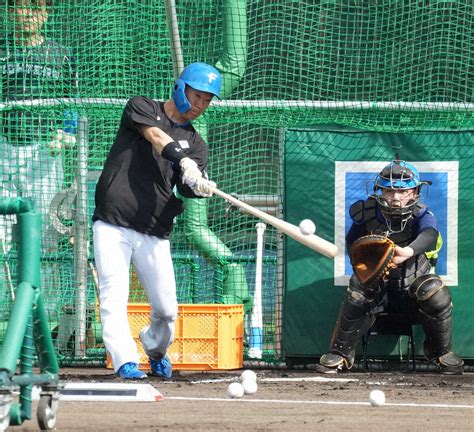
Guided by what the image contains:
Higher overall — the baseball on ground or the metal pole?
the metal pole

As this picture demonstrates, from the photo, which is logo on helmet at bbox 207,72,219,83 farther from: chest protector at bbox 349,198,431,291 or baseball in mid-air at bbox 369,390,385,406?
baseball in mid-air at bbox 369,390,385,406

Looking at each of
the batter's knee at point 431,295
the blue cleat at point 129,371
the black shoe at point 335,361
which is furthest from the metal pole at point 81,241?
the batter's knee at point 431,295

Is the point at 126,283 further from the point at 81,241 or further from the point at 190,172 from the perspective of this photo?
the point at 81,241

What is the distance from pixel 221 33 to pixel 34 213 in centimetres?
529

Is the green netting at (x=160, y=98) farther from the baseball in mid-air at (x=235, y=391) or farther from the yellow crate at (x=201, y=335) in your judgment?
the baseball in mid-air at (x=235, y=391)

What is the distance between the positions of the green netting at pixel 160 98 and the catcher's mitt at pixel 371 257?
108cm

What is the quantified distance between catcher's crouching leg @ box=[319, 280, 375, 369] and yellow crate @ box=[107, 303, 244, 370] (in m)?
0.78

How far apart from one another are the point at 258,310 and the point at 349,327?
118 cm

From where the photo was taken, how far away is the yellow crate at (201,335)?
8945 mm

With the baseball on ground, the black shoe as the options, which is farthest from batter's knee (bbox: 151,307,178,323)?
the black shoe

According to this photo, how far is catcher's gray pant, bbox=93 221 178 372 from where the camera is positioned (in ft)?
24.0

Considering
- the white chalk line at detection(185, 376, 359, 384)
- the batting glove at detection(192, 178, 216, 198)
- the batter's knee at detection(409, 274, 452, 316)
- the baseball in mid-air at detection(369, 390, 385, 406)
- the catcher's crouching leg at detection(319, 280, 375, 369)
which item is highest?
the batting glove at detection(192, 178, 216, 198)

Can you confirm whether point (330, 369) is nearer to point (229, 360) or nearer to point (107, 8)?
point (229, 360)

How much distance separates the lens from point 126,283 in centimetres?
749
